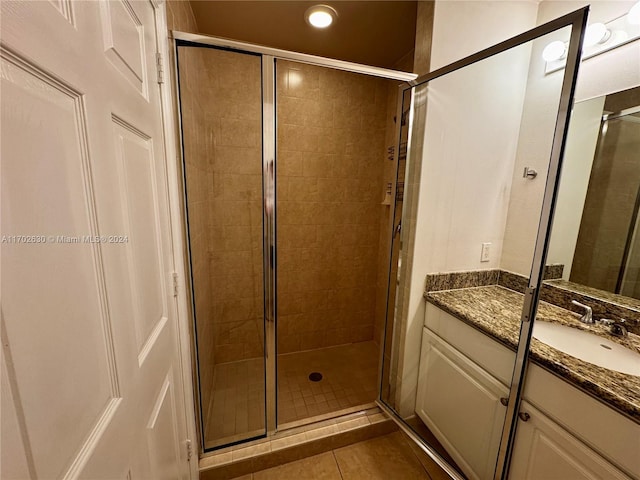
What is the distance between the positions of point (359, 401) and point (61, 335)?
6.21 ft

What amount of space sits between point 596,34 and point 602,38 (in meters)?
0.04

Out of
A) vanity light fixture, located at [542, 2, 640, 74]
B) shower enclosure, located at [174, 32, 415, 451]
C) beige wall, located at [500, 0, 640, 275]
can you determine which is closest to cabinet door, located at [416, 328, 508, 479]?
shower enclosure, located at [174, 32, 415, 451]

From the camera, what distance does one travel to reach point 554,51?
4.13 feet

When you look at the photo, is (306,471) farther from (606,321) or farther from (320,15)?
(320,15)

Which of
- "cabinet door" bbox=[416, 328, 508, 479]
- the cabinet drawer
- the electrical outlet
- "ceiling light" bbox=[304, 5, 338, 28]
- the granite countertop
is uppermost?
"ceiling light" bbox=[304, 5, 338, 28]

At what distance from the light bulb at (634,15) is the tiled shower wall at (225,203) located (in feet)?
5.39

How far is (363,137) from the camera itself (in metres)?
2.29

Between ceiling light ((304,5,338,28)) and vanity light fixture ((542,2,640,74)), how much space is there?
1175 mm

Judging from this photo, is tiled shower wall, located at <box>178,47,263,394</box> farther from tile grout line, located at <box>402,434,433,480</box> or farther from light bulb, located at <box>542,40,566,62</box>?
light bulb, located at <box>542,40,566,62</box>

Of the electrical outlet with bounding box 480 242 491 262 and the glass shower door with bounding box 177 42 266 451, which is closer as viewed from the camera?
the glass shower door with bounding box 177 42 266 451

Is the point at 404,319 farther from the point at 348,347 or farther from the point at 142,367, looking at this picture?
the point at 142,367

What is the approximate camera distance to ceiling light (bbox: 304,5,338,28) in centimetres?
151


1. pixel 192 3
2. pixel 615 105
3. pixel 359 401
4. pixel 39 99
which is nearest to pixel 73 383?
pixel 39 99

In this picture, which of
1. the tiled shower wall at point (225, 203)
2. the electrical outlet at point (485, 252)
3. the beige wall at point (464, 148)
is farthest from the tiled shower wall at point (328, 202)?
the electrical outlet at point (485, 252)
